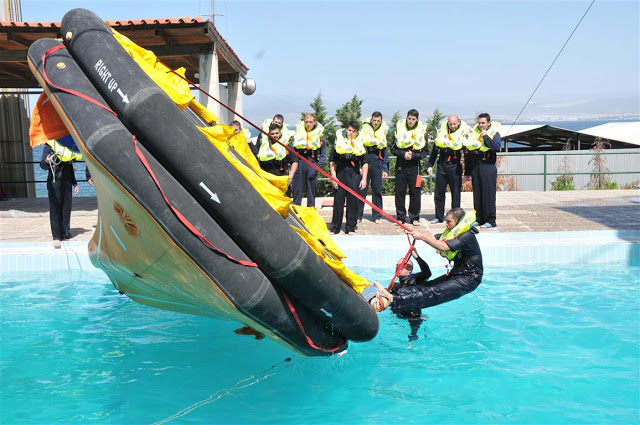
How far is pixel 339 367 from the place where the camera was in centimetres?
548

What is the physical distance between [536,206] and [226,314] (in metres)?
8.87

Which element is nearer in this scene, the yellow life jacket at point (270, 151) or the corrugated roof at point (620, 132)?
the yellow life jacket at point (270, 151)

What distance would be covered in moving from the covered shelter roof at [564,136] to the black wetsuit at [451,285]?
2512 cm

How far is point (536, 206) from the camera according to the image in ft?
39.0

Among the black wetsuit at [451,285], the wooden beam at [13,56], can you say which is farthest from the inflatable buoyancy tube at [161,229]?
the wooden beam at [13,56]

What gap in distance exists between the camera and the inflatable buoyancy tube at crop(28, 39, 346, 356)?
383 centimetres

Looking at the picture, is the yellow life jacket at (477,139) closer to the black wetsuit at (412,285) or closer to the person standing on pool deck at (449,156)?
the person standing on pool deck at (449,156)

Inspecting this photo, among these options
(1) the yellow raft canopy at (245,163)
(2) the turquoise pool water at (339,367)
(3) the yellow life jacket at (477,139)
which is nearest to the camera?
(1) the yellow raft canopy at (245,163)

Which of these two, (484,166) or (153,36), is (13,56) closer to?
(153,36)

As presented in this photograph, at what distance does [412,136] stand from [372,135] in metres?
0.63

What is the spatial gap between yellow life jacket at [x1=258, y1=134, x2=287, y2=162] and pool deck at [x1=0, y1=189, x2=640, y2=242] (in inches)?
66.5

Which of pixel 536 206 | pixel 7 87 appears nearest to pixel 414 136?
pixel 536 206

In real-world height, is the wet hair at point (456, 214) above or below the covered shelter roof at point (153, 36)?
below

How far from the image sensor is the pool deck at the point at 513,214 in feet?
30.9
